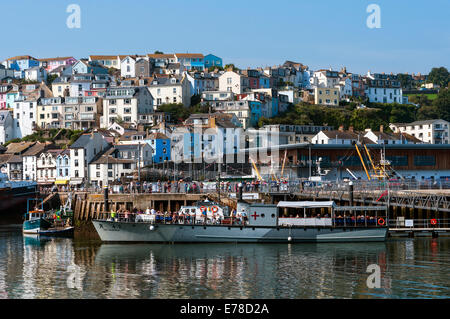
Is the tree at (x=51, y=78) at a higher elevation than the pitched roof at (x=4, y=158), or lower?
higher

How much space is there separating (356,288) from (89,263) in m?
17.9

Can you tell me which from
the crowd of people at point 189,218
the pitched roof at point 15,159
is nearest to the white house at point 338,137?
the pitched roof at point 15,159

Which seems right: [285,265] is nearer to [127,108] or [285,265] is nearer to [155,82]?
[127,108]

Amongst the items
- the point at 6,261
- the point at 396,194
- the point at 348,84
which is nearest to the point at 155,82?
the point at 348,84

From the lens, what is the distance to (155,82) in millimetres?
143250

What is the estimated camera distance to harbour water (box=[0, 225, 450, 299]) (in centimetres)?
3450

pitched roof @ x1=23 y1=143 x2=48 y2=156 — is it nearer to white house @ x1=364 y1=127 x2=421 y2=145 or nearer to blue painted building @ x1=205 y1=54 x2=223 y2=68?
white house @ x1=364 y1=127 x2=421 y2=145

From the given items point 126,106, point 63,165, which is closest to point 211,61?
point 126,106

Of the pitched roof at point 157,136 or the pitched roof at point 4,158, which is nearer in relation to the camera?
the pitched roof at point 157,136

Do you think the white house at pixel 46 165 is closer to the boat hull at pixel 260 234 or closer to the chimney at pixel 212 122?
the chimney at pixel 212 122

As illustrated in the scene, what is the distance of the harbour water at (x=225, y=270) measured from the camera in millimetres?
34500

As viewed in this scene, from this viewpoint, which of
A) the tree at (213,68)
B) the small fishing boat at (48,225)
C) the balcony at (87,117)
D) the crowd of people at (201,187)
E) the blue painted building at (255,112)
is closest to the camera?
the small fishing boat at (48,225)

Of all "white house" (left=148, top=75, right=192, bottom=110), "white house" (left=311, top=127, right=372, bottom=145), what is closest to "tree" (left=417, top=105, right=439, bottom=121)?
"white house" (left=311, top=127, right=372, bottom=145)
